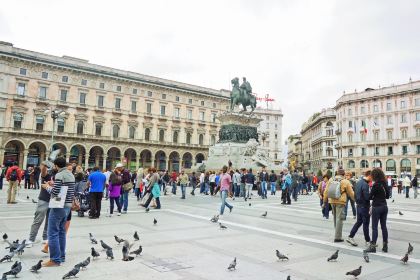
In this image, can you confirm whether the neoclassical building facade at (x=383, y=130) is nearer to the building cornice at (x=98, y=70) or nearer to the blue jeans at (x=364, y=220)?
the building cornice at (x=98, y=70)

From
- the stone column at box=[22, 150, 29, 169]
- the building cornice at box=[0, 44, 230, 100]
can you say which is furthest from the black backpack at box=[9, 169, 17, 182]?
the building cornice at box=[0, 44, 230, 100]

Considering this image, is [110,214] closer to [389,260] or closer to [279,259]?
[279,259]

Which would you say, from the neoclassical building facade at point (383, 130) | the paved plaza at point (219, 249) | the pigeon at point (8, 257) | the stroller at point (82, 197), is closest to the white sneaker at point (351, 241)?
the paved plaza at point (219, 249)

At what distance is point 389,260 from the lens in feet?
18.7

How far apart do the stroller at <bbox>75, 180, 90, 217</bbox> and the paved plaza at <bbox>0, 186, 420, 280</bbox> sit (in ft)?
1.79

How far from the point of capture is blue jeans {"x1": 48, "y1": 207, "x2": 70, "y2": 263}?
4926mm

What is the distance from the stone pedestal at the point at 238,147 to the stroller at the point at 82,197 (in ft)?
47.3

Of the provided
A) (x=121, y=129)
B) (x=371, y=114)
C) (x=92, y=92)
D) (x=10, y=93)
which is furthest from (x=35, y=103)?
(x=371, y=114)

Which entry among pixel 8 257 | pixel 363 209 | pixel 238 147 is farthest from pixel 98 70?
pixel 363 209

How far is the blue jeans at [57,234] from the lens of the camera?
4926 millimetres

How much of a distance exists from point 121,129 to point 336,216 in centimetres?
5244

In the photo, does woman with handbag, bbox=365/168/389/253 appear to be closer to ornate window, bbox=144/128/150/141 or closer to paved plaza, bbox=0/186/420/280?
paved plaza, bbox=0/186/420/280

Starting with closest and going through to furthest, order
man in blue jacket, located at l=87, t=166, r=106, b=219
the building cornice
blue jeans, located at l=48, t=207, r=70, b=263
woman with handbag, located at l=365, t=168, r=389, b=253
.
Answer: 1. blue jeans, located at l=48, t=207, r=70, b=263
2. woman with handbag, located at l=365, t=168, r=389, b=253
3. man in blue jacket, located at l=87, t=166, r=106, b=219
4. the building cornice

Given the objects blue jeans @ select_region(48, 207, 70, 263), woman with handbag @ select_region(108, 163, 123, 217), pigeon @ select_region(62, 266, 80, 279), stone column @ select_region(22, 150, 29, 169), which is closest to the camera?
pigeon @ select_region(62, 266, 80, 279)
